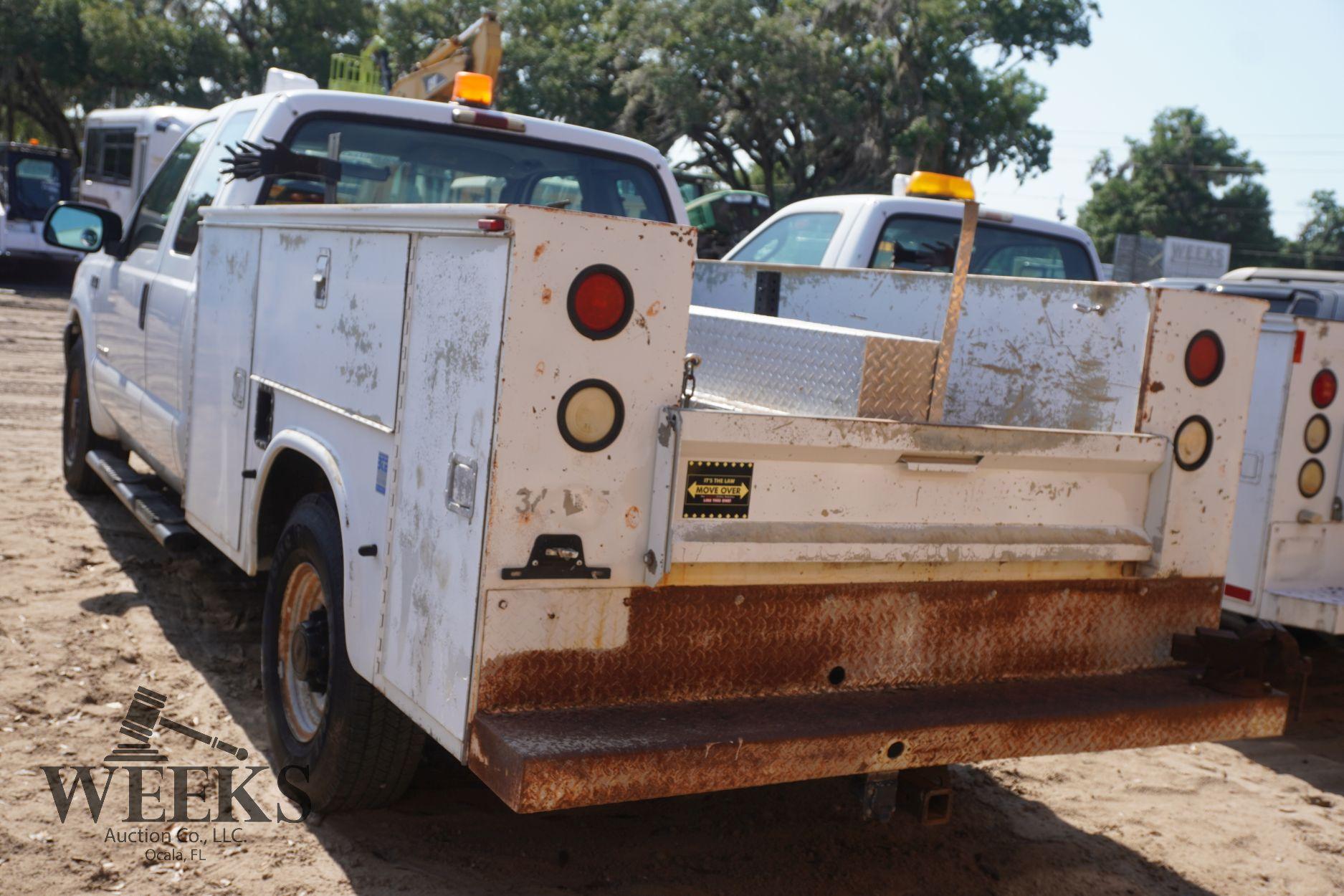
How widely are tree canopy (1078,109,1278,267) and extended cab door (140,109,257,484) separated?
55.5m

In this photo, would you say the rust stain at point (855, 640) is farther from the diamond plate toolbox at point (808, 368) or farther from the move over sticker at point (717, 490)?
the diamond plate toolbox at point (808, 368)

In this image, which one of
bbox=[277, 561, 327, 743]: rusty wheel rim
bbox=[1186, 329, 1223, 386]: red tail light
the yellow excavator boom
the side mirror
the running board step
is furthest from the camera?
the yellow excavator boom

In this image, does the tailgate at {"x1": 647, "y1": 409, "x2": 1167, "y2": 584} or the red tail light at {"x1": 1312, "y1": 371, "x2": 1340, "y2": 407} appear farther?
the red tail light at {"x1": 1312, "y1": 371, "x2": 1340, "y2": 407}

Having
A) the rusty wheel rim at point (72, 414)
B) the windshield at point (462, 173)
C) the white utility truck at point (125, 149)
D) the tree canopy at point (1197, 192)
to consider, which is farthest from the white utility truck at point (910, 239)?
the tree canopy at point (1197, 192)

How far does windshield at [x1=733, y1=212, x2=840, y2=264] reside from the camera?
6828 mm

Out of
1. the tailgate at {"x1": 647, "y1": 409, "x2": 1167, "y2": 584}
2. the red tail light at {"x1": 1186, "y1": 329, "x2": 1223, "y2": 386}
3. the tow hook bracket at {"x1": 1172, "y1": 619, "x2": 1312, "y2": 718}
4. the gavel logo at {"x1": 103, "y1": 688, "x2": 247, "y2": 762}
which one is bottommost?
the gavel logo at {"x1": 103, "y1": 688, "x2": 247, "y2": 762}

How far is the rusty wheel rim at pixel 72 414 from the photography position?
7.05 metres

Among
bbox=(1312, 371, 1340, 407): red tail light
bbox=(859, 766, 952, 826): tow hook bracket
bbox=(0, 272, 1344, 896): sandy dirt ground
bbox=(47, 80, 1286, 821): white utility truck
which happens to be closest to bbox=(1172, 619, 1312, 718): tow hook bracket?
bbox=(47, 80, 1286, 821): white utility truck

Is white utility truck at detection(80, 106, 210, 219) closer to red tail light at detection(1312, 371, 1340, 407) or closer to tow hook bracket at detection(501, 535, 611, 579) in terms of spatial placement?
red tail light at detection(1312, 371, 1340, 407)

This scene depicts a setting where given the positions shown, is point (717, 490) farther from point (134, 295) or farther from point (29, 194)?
point (29, 194)

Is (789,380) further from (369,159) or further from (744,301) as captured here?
(369,159)

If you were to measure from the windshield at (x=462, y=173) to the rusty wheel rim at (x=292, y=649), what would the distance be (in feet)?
5.27

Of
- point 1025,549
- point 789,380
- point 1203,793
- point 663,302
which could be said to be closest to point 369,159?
point 789,380

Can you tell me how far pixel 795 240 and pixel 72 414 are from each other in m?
4.18
